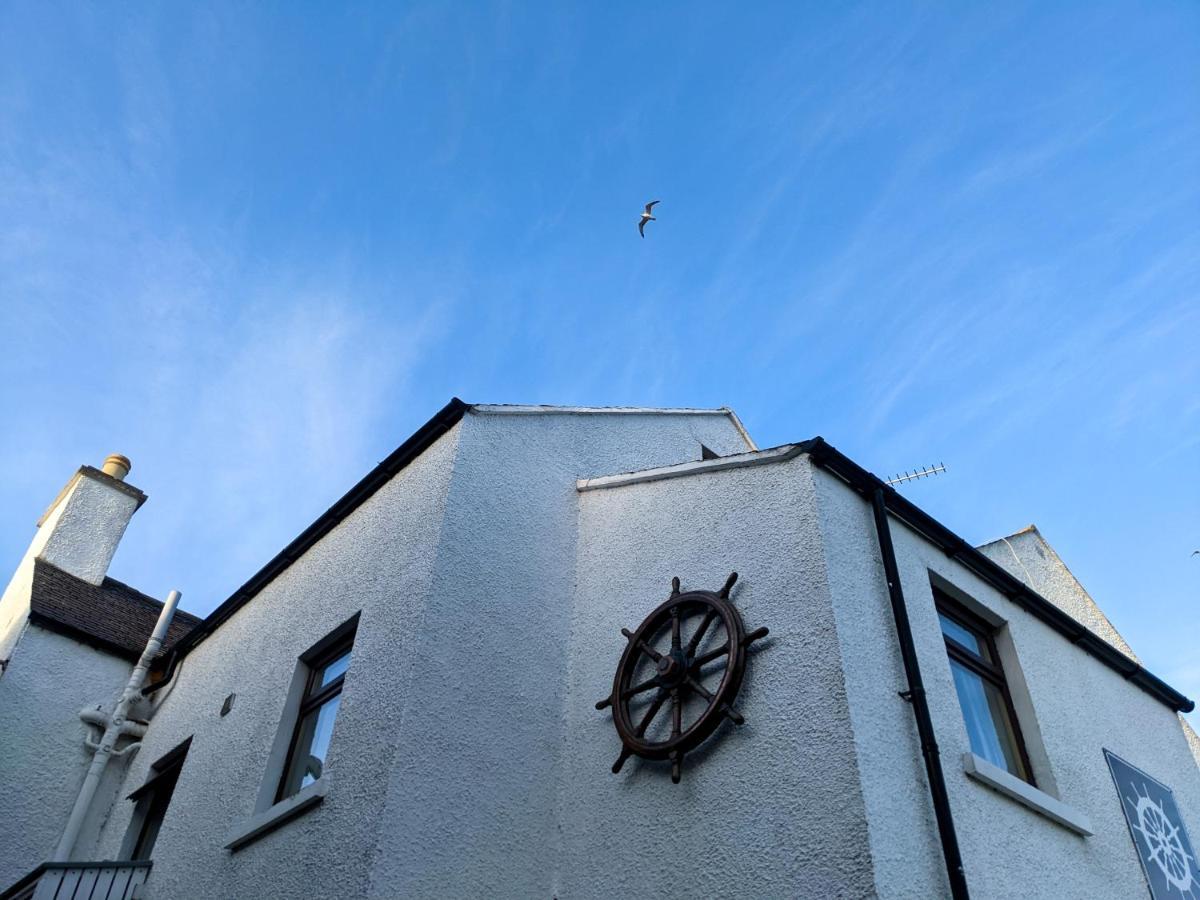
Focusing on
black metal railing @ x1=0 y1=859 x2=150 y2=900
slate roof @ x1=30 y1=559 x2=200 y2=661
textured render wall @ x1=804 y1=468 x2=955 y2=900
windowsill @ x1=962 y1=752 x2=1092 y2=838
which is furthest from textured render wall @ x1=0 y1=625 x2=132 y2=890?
windowsill @ x1=962 y1=752 x2=1092 y2=838

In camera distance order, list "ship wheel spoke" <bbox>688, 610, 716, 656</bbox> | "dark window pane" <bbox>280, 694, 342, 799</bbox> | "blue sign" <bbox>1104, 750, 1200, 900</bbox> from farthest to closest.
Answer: "dark window pane" <bbox>280, 694, 342, 799</bbox> → "blue sign" <bbox>1104, 750, 1200, 900</bbox> → "ship wheel spoke" <bbox>688, 610, 716, 656</bbox>

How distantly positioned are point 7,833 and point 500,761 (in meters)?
6.84

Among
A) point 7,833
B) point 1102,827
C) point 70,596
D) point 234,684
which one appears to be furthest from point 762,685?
point 70,596

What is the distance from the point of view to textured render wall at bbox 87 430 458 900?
6.56 meters

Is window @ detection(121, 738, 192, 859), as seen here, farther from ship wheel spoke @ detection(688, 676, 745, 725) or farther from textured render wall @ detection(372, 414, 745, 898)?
ship wheel spoke @ detection(688, 676, 745, 725)

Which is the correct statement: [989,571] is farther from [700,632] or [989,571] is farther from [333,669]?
[333,669]

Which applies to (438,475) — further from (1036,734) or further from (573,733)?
(1036,734)

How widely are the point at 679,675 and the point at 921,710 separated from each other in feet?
5.39

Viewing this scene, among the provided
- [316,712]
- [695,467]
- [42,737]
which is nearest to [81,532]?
[42,737]

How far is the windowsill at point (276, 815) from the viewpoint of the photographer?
271 inches

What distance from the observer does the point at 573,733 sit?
7.43 m

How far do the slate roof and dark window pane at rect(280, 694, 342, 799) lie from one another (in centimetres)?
530

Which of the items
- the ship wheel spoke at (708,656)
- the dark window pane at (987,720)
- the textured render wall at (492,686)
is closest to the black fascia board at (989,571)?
the dark window pane at (987,720)

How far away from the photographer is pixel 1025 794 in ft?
20.7
